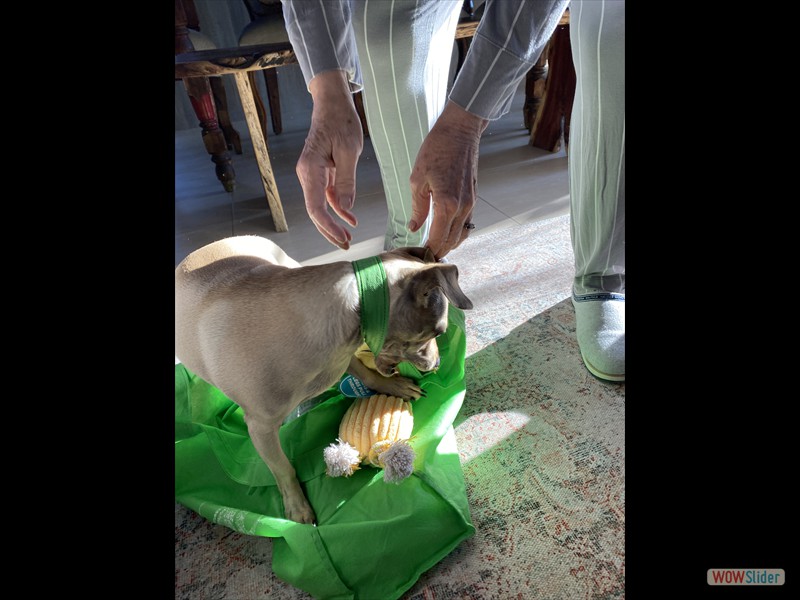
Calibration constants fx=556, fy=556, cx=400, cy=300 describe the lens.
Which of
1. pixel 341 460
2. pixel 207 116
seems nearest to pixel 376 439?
pixel 341 460

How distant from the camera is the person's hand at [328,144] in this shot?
3.76 feet

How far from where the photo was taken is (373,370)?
52.8 inches

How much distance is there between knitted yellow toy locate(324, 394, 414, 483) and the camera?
41.6 inches

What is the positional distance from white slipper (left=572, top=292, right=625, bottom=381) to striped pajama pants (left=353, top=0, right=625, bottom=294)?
49mm

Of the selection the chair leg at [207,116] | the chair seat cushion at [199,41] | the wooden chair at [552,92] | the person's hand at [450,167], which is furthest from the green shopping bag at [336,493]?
the chair seat cushion at [199,41]

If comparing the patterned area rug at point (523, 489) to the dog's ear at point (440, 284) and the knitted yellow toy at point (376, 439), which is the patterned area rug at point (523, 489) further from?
the dog's ear at point (440, 284)

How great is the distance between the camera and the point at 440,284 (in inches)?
38.9

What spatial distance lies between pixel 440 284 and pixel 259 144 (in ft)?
5.10

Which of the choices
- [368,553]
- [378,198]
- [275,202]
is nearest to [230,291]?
[368,553]

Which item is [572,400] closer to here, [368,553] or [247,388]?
[368,553]

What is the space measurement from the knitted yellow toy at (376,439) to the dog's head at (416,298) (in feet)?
0.63

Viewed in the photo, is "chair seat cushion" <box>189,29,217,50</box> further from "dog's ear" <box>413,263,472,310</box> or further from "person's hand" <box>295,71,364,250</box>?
"dog's ear" <box>413,263,472,310</box>

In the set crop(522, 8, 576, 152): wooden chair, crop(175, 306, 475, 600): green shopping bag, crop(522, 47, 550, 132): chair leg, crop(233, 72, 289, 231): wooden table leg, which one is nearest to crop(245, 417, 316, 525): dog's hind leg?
crop(175, 306, 475, 600): green shopping bag
